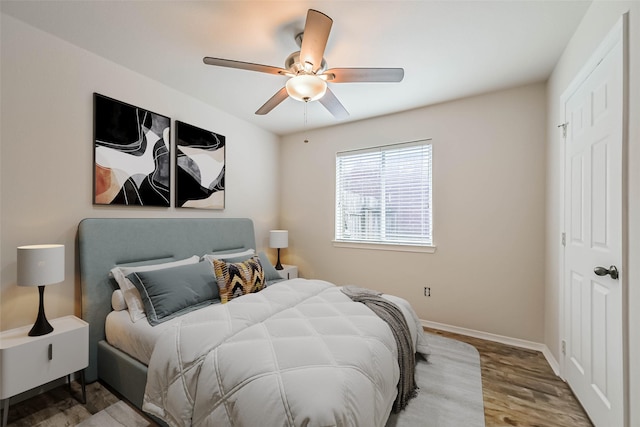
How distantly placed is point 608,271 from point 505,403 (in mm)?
1129

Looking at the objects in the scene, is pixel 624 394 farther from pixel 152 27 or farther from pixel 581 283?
pixel 152 27

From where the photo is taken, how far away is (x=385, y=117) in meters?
3.58

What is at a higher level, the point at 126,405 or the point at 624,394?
the point at 624,394

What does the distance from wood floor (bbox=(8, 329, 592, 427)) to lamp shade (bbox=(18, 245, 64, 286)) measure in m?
0.89

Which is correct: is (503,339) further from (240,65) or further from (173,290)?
(240,65)

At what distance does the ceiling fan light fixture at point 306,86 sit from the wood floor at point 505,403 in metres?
2.43

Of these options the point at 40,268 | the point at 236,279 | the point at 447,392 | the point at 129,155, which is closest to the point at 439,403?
the point at 447,392

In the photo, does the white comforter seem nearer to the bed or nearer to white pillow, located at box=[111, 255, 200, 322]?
the bed

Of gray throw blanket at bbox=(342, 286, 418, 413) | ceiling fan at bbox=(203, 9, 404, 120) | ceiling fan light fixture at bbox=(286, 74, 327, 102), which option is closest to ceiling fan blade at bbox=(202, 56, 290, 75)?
ceiling fan at bbox=(203, 9, 404, 120)

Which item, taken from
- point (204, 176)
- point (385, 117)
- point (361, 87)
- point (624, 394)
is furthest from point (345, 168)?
point (624, 394)

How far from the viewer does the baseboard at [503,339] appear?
2.41 m

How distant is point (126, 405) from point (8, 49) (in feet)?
8.50

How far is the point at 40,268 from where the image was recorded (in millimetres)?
1718

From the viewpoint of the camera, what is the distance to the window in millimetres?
3363
